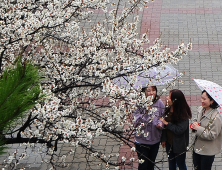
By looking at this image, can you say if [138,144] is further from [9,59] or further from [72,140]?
[9,59]

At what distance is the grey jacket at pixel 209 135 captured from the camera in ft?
17.4

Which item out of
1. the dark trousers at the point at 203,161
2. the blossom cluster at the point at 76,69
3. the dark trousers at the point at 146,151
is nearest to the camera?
the blossom cluster at the point at 76,69

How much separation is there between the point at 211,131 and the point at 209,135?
63mm

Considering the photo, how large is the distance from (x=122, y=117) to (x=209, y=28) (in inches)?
315

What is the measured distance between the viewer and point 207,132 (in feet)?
17.4

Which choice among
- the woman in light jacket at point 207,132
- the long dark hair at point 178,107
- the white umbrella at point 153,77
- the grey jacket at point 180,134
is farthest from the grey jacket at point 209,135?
the white umbrella at point 153,77

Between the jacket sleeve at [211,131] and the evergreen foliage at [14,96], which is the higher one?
the evergreen foliage at [14,96]

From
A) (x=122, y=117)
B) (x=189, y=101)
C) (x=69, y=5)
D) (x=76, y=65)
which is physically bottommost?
(x=189, y=101)

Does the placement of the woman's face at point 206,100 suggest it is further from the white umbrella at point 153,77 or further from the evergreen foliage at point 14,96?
the evergreen foliage at point 14,96

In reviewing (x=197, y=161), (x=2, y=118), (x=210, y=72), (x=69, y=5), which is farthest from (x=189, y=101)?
(x=2, y=118)

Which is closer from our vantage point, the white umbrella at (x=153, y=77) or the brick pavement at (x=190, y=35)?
the white umbrella at (x=153, y=77)

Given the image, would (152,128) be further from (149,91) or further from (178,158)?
(178,158)

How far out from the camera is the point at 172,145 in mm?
5562

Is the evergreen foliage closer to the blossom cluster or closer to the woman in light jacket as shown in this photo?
the blossom cluster
